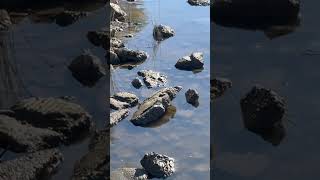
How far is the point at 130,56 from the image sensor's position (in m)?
9.73

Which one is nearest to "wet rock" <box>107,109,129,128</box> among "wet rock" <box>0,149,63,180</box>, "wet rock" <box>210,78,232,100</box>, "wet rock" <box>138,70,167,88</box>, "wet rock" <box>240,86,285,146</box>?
"wet rock" <box>138,70,167,88</box>

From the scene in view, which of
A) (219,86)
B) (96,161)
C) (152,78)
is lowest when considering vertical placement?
(152,78)

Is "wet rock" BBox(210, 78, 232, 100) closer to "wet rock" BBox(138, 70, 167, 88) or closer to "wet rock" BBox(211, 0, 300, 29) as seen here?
"wet rock" BBox(138, 70, 167, 88)

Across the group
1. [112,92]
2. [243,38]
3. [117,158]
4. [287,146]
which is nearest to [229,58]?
[243,38]

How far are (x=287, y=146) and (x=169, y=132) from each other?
4.95 feet

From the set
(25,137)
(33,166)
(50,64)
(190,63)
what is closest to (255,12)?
(190,63)

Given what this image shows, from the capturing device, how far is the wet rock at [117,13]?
1201cm

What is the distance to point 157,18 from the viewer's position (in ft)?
39.3

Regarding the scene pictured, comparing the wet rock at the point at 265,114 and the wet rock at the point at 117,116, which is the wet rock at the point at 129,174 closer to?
the wet rock at the point at 117,116

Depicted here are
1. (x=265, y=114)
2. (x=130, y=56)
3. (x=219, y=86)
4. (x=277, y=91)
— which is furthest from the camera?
(x=130, y=56)

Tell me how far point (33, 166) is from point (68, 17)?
5.43 m

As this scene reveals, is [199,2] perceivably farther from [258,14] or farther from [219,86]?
[219,86]

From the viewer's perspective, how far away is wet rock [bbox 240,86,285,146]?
7.11 m

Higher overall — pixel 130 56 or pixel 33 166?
pixel 33 166
